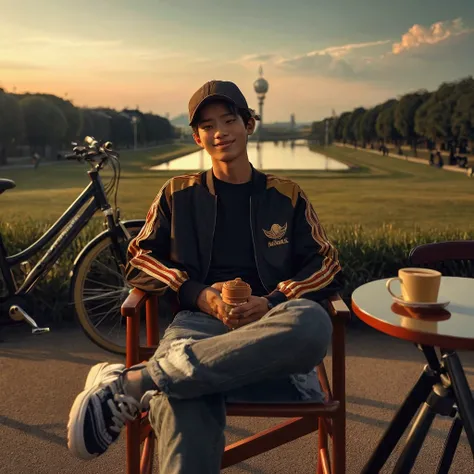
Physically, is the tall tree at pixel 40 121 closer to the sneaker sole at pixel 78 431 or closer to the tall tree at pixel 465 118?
the tall tree at pixel 465 118

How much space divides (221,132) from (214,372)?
1.07 meters

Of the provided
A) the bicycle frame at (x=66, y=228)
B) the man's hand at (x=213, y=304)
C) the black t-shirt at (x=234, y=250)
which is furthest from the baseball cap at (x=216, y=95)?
the bicycle frame at (x=66, y=228)

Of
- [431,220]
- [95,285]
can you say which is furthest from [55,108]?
[95,285]

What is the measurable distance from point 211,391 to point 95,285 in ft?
9.06

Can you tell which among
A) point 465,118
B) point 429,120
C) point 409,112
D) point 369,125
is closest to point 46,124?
point 429,120

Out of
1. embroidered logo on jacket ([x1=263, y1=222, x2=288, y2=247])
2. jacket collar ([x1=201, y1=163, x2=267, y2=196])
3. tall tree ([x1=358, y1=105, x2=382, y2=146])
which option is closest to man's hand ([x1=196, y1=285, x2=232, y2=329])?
embroidered logo on jacket ([x1=263, y1=222, x2=288, y2=247])

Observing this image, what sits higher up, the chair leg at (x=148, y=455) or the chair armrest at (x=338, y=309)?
the chair armrest at (x=338, y=309)

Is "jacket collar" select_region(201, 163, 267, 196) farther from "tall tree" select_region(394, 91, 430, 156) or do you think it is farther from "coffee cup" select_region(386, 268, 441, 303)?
"tall tree" select_region(394, 91, 430, 156)

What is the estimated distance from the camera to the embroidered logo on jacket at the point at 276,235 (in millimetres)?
2465

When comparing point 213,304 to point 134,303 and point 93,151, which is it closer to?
point 134,303

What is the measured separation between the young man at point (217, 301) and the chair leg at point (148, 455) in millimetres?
507

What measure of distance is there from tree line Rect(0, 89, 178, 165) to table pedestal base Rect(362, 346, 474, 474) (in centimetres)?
2613

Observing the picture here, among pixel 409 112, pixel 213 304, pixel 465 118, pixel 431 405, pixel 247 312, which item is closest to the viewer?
pixel 431 405

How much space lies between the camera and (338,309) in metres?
2.12
